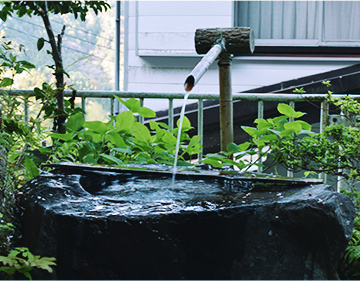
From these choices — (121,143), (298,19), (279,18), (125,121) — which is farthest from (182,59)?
(121,143)

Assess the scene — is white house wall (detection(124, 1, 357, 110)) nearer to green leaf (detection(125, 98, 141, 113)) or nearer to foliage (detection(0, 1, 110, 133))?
foliage (detection(0, 1, 110, 133))

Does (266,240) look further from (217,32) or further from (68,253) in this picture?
(217,32)

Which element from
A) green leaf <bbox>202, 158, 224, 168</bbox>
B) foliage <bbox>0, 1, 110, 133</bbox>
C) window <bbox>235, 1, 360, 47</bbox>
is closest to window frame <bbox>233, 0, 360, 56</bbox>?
window <bbox>235, 1, 360, 47</bbox>

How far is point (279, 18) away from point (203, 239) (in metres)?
5.02

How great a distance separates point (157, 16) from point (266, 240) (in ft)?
15.2

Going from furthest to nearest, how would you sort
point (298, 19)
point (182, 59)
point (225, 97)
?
point (298, 19), point (182, 59), point (225, 97)

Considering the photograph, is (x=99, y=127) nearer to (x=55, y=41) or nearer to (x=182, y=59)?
(x=55, y=41)

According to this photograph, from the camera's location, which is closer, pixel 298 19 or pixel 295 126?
pixel 295 126

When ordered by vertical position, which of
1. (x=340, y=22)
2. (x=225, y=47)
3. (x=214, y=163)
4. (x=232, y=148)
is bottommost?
(x=214, y=163)

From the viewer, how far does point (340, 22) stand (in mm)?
6066

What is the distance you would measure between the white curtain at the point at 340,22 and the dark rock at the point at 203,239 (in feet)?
15.9

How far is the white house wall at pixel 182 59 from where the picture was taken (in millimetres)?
5734

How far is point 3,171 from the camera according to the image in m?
2.04

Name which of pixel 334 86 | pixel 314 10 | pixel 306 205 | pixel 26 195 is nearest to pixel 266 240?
pixel 306 205
